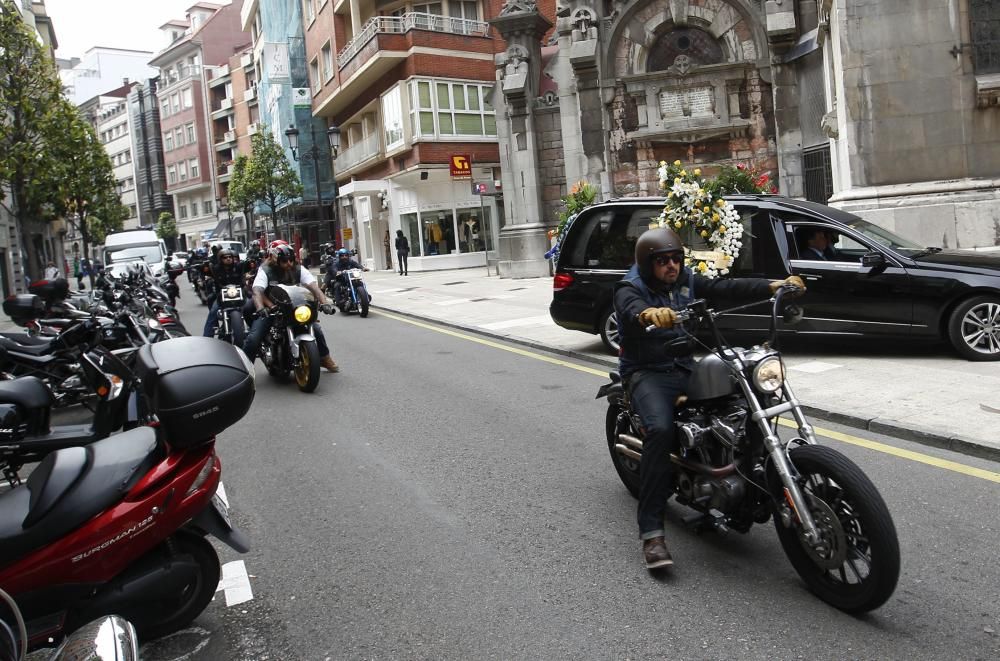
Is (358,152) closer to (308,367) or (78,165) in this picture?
(78,165)

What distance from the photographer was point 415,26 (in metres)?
34.4

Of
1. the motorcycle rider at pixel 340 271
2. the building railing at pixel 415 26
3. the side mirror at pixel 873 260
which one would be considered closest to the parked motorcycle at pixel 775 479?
the side mirror at pixel 873 260

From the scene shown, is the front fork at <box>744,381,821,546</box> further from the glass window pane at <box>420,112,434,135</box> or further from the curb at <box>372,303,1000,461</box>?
the glass window pane at <box>420,112,434,135</box>

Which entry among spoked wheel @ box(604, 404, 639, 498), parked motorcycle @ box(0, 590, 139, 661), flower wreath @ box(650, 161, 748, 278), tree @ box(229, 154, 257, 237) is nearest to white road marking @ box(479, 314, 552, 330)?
flower wreath @ box(650, 161, 748, 278)

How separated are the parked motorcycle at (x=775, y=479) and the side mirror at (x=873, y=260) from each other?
5.15 meters

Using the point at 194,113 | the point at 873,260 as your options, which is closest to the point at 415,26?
the point at 873,260

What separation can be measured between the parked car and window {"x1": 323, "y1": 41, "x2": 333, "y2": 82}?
34.7 m

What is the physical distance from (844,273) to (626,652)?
6.75m

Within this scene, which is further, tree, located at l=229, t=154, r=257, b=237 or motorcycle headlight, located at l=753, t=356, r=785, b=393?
tree, located at l=229, t=154, r=257, b=237

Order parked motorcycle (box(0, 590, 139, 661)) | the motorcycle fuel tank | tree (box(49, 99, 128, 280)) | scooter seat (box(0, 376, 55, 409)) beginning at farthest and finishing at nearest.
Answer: tree (box(49, 99, 128, 280)) → scooter seat (box(0, 376, 55, 409)) → the motorcycle fuel tank → parked motorcycle (box(0, 590, 139, 661))

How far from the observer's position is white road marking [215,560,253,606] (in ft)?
13.6

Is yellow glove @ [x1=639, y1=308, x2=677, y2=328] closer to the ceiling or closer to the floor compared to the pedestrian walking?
closer to the floor

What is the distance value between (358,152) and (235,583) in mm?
39405

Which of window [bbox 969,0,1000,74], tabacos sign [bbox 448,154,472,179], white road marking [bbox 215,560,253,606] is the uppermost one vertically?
tabacos sign [bbox 448,154,472,179]
